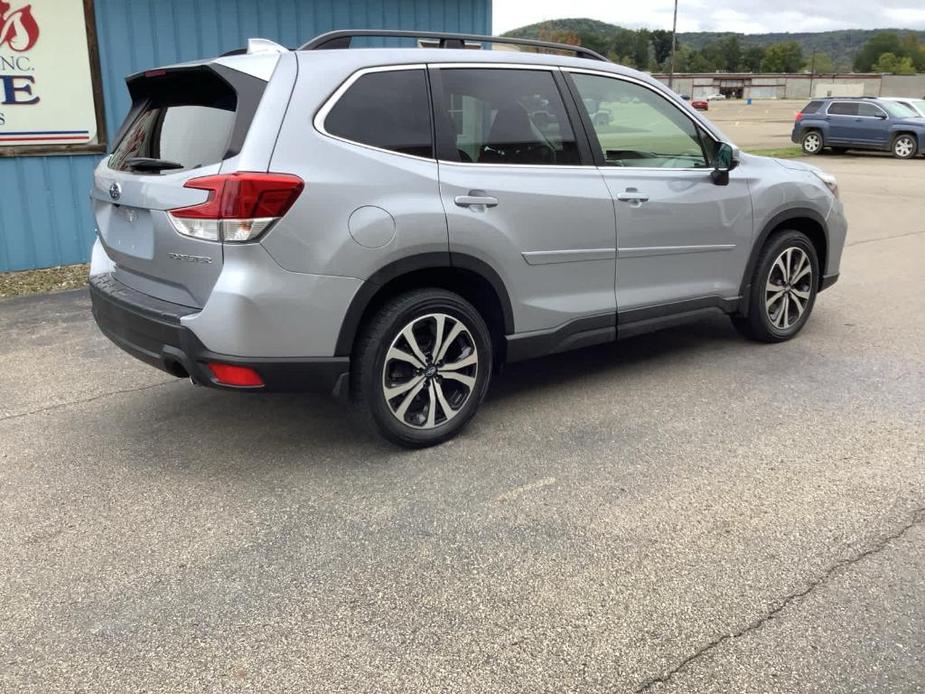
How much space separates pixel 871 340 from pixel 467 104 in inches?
138

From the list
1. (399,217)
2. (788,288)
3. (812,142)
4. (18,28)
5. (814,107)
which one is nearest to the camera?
(399,217)

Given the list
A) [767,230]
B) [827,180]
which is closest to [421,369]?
[767,230]

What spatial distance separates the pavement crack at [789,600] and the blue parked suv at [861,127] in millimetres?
22840

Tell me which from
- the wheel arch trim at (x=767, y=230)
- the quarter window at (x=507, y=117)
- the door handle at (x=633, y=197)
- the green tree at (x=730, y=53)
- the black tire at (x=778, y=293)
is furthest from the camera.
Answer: the green tree at (x=730, y=53)

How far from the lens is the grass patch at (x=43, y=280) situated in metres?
7.66

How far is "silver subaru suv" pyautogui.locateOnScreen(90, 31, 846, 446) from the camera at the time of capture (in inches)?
137

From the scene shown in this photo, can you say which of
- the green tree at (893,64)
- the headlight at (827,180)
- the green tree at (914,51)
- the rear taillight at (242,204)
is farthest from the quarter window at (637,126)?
the green tree at (914,51)

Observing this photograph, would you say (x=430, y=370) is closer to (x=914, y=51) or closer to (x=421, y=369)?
(x=421, y=369)

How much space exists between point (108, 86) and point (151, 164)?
518 cm

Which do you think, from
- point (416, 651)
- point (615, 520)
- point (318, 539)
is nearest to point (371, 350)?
point (318, 539)

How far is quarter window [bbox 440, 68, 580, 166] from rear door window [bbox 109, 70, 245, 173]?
1.04 metres

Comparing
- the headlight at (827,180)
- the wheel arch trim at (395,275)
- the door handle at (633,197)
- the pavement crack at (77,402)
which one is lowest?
the pavement crack at (77,402)

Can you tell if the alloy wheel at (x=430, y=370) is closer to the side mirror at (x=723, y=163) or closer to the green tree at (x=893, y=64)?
the side mirror at (x=723, y=163)

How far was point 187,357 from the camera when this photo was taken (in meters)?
3.56
